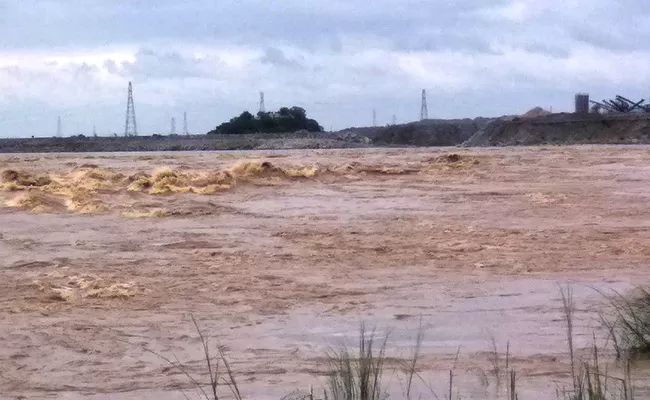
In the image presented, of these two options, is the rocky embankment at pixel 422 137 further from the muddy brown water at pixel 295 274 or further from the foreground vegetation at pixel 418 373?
the foreground vegetation at pixel 418 373

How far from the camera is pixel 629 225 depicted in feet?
54.8

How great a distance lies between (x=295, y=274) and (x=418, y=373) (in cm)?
523

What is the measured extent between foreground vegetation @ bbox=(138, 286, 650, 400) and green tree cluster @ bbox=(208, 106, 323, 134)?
203 feet

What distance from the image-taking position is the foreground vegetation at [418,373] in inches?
242

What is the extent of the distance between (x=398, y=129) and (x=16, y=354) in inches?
2375

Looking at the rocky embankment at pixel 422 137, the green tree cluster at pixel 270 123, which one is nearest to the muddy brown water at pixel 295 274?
the rocky embankment at pixel 422 137

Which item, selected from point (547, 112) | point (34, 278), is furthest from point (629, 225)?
point (547, 112)

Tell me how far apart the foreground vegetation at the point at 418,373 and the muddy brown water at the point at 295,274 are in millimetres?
105

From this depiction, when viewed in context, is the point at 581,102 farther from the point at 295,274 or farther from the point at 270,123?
the point at 295,274

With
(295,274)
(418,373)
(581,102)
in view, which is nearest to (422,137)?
(581,102)

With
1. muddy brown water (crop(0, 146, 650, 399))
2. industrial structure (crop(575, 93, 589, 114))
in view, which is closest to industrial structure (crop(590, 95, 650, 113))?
industrial structure (crop(575, 93, 589, 114))

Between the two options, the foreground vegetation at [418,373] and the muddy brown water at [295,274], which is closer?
the foreground vegetation at [418,373]

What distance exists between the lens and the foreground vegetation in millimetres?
6137

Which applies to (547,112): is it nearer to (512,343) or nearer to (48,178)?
(48,178)
